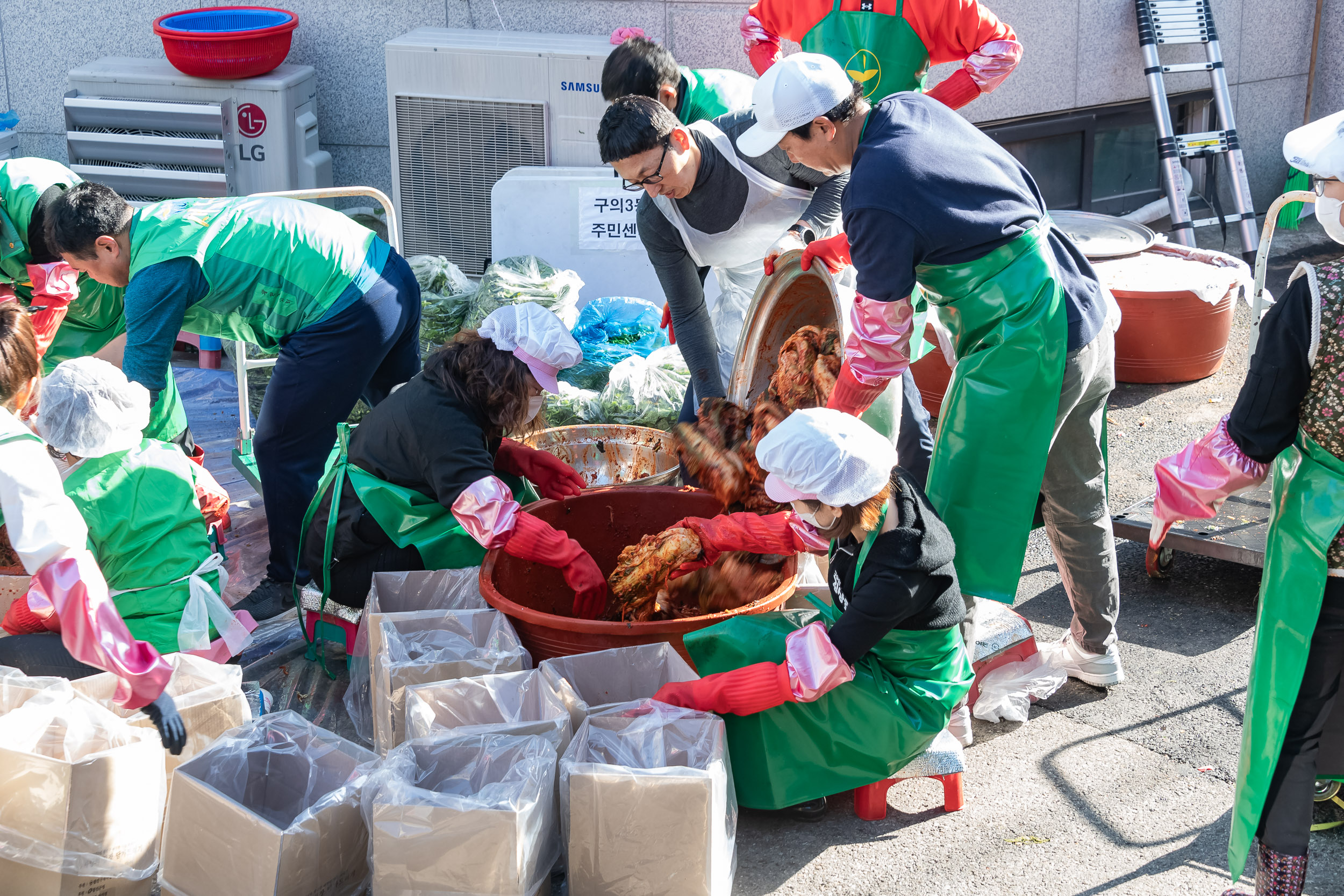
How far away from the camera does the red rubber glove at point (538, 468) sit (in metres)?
3.80

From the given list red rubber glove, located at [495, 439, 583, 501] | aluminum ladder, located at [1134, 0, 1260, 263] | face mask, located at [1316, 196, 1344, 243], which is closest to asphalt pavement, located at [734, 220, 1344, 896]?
red rubber glove, located at [495, 439, 583, 501]

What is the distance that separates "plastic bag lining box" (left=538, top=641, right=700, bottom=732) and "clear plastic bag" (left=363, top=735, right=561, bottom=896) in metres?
0.49

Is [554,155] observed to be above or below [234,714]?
above

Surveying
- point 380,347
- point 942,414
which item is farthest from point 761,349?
point 380,347

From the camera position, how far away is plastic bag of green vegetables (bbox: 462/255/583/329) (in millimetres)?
5473

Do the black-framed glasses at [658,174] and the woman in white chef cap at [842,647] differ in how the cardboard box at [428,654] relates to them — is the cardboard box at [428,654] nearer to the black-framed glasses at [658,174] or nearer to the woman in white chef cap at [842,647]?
the woman in white chef cap at [842,647]

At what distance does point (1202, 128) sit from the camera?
8359 mm

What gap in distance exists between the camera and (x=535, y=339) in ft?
10.9

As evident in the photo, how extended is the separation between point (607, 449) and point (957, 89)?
1.88 meters

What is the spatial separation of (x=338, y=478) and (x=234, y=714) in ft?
3.13

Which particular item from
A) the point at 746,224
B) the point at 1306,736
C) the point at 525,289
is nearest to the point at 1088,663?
the point at 1306,736

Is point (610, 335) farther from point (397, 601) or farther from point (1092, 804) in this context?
point (1092, 804)

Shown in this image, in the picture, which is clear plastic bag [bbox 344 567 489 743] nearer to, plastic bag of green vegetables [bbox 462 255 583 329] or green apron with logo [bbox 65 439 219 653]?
green apron with logo [bbox 65 439 219 653]

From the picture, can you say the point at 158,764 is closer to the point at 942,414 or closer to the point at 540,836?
the point at 540,836
